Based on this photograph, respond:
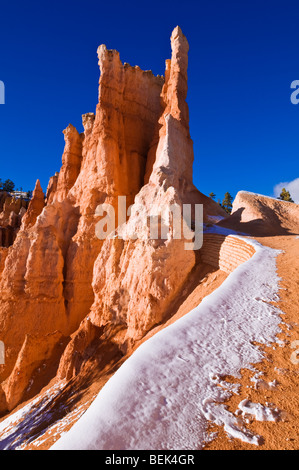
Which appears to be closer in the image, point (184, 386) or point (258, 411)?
point (258, 411)

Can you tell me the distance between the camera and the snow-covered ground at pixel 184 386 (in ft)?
7.80

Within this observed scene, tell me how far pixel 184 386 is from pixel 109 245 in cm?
899

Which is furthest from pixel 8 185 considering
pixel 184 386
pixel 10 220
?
pixel 184 386

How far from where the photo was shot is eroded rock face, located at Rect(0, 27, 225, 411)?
887cm

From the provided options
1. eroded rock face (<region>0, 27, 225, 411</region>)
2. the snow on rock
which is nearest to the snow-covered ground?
the snow on rock

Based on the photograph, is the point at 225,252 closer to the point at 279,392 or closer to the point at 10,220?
the point at 279,392

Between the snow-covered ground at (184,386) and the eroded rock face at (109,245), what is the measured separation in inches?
166

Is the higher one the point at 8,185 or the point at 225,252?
the point at 8,185

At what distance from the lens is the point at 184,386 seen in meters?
2.97

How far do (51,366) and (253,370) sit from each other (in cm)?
1167

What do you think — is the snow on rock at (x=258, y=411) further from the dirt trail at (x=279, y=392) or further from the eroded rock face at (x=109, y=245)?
the eroded rock face at (x=109, y=245)

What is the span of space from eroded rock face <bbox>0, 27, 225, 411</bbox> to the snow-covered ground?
421cm

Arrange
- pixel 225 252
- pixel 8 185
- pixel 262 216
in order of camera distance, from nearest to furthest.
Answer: pixel 225 252
pixel 262 216
pixel 8 185

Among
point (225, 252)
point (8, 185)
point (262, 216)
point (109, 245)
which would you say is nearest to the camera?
point (225, 252)
